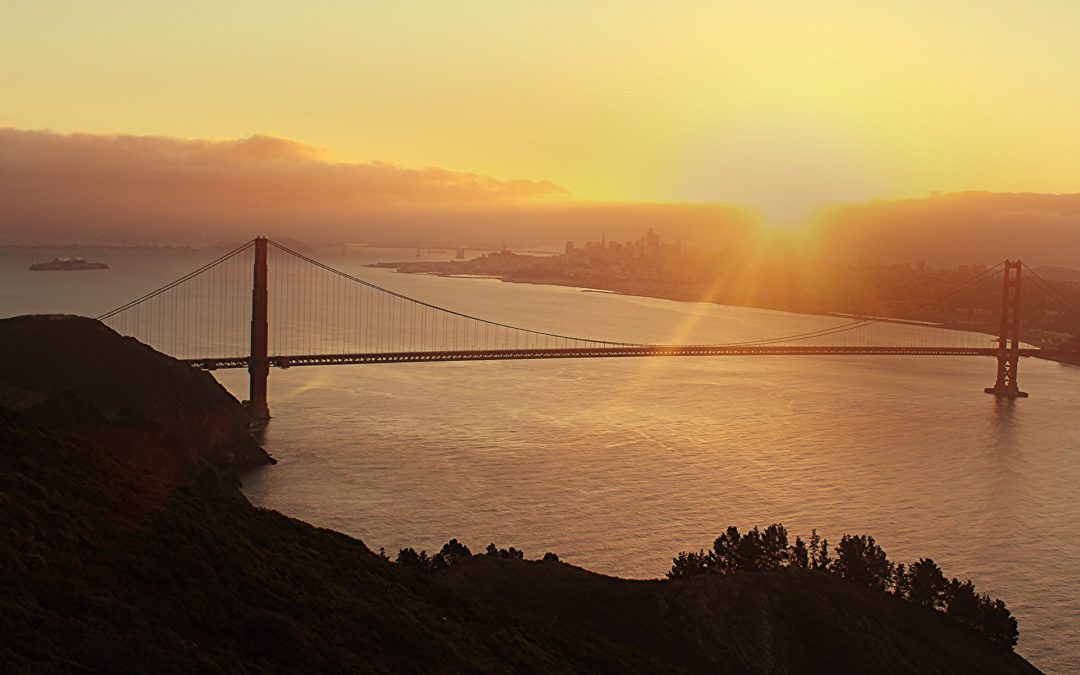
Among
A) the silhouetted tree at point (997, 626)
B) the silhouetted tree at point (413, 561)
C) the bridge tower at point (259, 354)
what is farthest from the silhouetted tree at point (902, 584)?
the bridge tower at point (259, 354)

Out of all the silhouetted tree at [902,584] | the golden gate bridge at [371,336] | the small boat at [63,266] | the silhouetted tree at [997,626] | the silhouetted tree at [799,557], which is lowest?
the silhouetted tree at [997,626]

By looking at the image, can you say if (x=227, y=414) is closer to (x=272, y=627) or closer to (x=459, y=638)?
(x=459, y=638)

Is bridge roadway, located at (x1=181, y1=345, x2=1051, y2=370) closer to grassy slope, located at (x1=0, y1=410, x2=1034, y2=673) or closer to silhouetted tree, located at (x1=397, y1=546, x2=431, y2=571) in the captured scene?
silhouetted tree, located at (x1=397, y1=546, x2=431, y2=571)

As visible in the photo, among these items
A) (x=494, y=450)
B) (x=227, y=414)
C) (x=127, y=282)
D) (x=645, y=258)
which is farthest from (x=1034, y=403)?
(x=645, y=258)

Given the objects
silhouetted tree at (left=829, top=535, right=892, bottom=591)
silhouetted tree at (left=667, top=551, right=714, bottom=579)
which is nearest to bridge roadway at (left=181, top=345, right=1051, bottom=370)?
silhouetted tree at (left=667, top=551, right=714, bottom=579)

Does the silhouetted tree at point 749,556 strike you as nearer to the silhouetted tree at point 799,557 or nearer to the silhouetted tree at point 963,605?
the silhouetted tree at point 799,557

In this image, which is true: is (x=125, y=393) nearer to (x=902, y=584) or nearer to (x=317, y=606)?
(x=317, y=606)
